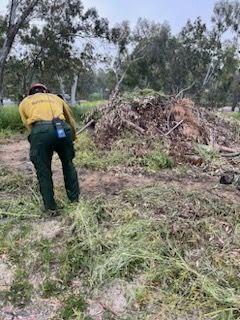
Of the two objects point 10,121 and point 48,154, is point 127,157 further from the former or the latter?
point 10,121

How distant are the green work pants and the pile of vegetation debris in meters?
3.43

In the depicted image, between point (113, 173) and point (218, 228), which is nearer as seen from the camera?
point (218, 228)

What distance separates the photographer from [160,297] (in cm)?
299

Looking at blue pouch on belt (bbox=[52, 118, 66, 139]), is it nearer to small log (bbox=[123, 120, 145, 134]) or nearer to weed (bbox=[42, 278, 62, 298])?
weed (bbox=[42, 278, 62, 298])

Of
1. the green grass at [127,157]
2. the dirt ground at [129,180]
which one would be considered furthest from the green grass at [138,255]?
the green grass at [127,157]

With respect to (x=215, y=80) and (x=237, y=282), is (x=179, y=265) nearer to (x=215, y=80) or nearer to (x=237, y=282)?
(x=237, y=282)

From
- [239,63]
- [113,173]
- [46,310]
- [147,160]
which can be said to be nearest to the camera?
[46,310]

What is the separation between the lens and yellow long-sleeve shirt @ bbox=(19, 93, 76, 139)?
425cm

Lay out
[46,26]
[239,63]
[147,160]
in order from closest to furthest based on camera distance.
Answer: [147,160] < [46,26] < [239,63]

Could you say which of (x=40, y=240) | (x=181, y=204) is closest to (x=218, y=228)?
(x=181, y=204)

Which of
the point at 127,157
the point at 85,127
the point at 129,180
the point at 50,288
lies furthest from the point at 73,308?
the point at 85,127

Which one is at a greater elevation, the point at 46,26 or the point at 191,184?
the point at 46,26

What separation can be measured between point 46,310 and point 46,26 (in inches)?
779

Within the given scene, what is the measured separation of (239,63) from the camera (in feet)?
110
